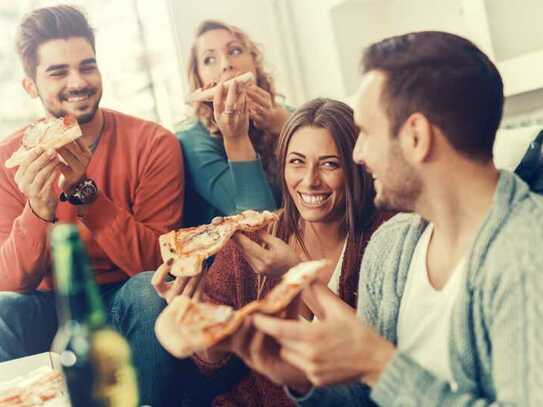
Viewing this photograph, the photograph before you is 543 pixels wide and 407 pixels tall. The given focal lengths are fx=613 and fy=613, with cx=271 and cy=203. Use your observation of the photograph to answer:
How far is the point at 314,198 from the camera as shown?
138 cm

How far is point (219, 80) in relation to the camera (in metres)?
1.52

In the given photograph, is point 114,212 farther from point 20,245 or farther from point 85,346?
point 85,346

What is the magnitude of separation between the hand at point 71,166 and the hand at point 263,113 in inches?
16.5

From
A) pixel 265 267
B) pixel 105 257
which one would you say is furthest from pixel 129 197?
pixel 265 267

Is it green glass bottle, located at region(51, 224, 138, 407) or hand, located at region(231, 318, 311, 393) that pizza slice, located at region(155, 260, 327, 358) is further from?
green glass bottle, located at region(51, 224, 138, 407)

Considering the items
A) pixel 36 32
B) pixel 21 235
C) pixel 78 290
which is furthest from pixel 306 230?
pixel 36 32

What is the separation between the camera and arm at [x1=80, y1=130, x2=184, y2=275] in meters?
1.40

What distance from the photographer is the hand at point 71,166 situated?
1363 mm

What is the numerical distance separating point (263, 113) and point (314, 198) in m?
0.28

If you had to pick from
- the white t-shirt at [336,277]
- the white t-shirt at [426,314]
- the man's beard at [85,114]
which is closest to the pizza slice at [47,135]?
the man's beard at [85,114]

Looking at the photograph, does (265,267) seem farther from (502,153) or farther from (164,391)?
(502,153)

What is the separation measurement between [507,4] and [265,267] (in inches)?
35.7

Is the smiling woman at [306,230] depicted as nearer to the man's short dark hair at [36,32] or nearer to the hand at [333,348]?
the hand at [333,348]

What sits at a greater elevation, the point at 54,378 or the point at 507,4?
the point at 507,4
